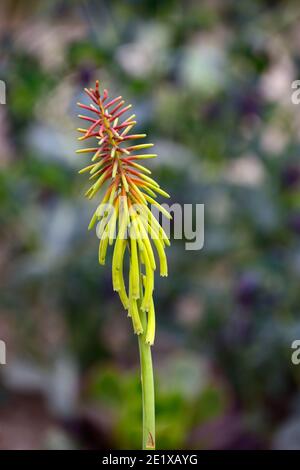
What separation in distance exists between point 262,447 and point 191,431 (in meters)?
0.15

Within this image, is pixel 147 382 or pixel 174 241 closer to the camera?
pixel 147 382

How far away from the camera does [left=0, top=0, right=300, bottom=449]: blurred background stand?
1.34 m

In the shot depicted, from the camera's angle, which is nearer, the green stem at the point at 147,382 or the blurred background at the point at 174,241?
the green stem at the point at 147,382

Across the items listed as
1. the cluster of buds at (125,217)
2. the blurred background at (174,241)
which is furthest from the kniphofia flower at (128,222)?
the blurred background at (174,241)

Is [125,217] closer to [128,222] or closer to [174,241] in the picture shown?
[128,222]

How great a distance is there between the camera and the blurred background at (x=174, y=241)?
134 centimetres

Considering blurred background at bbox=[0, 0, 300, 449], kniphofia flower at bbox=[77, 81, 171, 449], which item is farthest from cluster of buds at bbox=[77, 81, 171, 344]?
blurred background at bbox=[0, 0, 300, 449]

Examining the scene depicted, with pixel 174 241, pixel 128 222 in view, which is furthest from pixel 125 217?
pixel 174 241

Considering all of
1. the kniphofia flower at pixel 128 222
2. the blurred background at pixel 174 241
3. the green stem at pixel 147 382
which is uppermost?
the blurred background at pixel 174 241

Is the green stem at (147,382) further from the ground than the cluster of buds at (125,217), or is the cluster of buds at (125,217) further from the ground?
the cluster of buds at (125,217)

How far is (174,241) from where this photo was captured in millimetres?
1512

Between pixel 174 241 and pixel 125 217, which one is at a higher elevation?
pixel 174 241

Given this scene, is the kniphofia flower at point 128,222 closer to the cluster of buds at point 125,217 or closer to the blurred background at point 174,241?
the cluster of buds at point 125,217
